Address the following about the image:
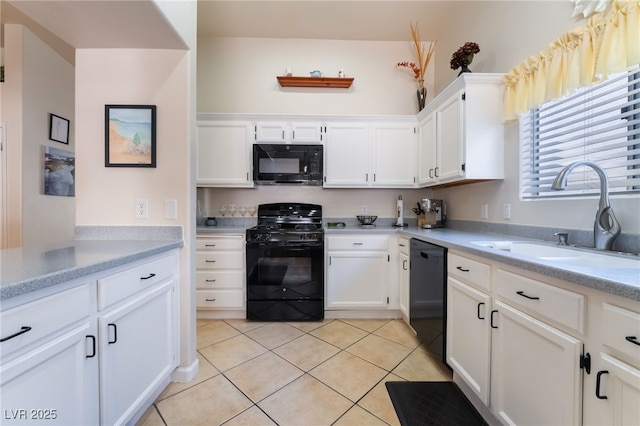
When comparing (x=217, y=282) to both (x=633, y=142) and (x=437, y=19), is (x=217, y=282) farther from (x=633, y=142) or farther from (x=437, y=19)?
(x=437, y=19)

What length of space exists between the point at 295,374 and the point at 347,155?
7.03 feet

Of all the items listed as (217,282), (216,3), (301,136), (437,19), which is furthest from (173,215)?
(437,19)

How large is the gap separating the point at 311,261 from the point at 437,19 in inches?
116

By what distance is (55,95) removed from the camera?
280cm

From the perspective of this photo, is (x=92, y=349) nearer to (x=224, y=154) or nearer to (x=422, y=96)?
(x=224, y=154)

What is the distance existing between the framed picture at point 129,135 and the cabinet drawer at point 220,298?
4.72ft

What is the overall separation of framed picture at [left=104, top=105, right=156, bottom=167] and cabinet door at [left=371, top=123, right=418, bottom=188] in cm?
210

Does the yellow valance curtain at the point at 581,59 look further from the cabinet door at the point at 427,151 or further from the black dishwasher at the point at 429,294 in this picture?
the black dishwasher at the point at 429,294

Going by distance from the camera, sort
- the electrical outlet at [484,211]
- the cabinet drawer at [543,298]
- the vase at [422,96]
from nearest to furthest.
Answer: the cabinet drawer at [543,298], the electrical outlet at [484,211], the vase at [422,96]

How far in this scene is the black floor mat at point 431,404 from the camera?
1.36 m

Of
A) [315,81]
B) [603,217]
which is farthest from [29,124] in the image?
[603,217]

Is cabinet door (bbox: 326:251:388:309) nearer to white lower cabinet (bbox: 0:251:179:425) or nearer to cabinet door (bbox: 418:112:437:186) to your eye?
cabinet door (bbox: 418:112:437:186)

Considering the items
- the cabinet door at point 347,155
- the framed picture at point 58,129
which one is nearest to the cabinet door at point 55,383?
the cabinet door at point 347,155

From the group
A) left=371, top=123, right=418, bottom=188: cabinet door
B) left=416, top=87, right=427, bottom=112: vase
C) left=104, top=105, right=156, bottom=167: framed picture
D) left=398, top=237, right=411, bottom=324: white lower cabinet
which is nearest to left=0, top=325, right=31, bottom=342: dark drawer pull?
left=104, top=105, right=156, bottom=167: framed picture
